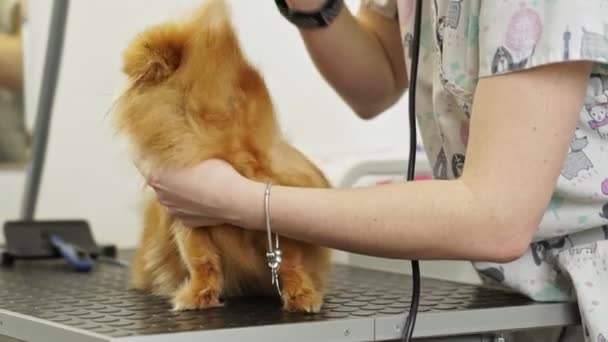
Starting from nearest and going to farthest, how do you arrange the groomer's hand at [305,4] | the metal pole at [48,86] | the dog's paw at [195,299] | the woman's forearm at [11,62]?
the dog's paw at [195,299] < the groomer's hand at [305,4] < the metal pole at [48,86] < the woman's forearm at [11,62]

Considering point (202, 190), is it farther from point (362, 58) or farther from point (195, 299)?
point (362, 58)

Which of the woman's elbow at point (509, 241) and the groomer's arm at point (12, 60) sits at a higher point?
the groomer's arm at point (12, 60)

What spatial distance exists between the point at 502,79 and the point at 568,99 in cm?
6

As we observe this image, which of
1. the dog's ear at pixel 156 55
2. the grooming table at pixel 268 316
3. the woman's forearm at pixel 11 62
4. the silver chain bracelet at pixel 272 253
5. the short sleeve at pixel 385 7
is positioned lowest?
the grooming table at pixel 268 316

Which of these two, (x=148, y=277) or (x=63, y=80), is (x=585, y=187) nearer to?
(x=148, y=277)

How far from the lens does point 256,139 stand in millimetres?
833

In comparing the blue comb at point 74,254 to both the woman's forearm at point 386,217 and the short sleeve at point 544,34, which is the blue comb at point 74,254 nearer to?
the woman's forearm at point 386,217

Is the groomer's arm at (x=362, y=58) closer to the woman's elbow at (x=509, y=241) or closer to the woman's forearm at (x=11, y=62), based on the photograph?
the woman's elbow at (x=509, y=241)

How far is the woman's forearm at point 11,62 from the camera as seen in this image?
5.81 feet

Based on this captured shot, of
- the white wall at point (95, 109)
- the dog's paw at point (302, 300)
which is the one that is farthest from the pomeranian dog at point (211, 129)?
the white wall at point (95, 109)

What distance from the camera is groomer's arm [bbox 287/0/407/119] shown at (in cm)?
114

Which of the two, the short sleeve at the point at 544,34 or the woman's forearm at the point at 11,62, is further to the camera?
the woman's forearm at the point at 11,62

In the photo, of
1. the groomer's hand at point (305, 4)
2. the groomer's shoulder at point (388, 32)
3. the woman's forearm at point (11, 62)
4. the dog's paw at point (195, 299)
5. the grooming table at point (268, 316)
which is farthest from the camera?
the woman's forearm at point (11, 62)

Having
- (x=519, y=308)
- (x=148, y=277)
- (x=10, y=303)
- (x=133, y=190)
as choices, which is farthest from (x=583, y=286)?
(x=133, y=190)
